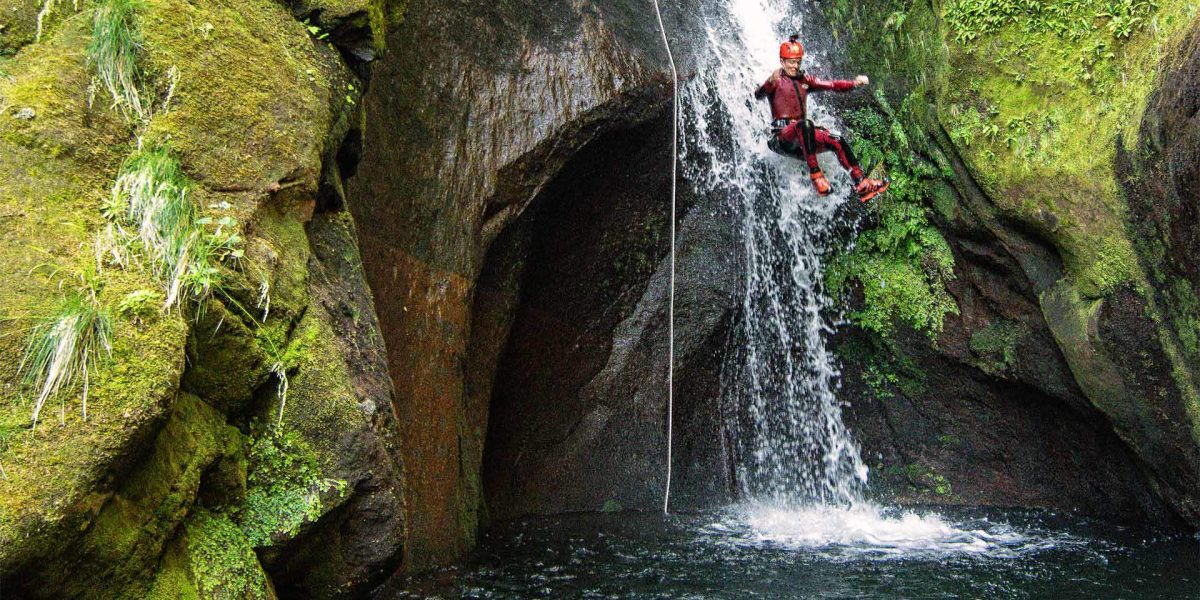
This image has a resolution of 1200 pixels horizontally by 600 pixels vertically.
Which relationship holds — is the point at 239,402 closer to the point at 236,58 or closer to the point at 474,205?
the point at 236,58

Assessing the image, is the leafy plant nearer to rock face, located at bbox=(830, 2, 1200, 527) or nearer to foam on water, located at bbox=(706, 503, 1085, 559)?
rock face, located at bbox=(830, 2, 1200, 527)

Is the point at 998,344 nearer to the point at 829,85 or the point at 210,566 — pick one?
the point at 829,85

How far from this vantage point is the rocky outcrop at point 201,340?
2.99m

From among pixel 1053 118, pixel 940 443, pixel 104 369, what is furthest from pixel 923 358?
pixel 104 369

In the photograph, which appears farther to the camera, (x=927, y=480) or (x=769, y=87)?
(x=927, y=480)

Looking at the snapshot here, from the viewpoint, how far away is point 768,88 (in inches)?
341

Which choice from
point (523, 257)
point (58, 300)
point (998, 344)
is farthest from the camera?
point (998, 344)

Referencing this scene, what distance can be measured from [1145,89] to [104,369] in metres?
7.35

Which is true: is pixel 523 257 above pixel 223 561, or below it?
above

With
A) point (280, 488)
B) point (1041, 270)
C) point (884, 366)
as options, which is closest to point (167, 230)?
point (280, 488)

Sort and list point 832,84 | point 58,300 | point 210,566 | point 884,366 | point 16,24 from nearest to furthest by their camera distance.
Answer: point 58,300, point 210,566, point 16,24, point 832,84, point 884,366

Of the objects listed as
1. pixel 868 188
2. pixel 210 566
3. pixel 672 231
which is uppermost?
pixel 868 188

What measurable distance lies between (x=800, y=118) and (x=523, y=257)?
2.97 meters

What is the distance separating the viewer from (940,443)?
915 cm
